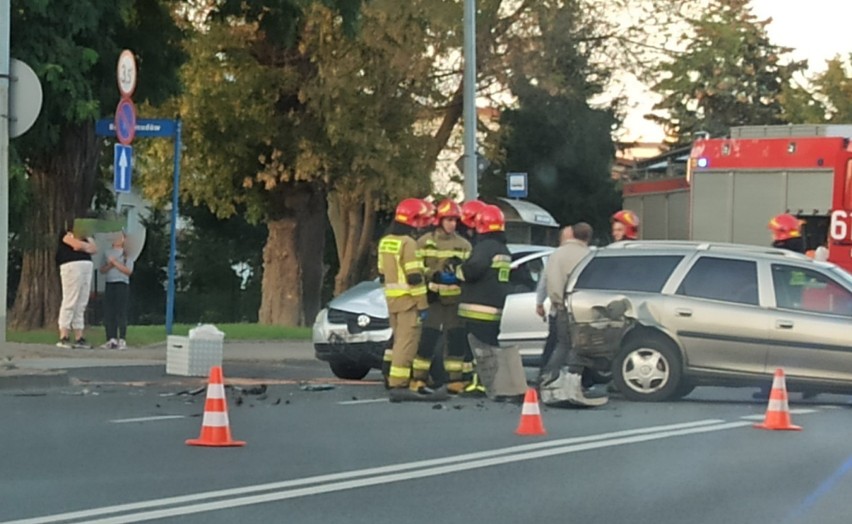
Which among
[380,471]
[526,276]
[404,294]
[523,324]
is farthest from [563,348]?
[380,471]

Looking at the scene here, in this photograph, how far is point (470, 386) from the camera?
1559cm

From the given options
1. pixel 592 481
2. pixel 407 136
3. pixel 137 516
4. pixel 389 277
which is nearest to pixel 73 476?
pixel 137 516

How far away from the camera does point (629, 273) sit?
52.1ft

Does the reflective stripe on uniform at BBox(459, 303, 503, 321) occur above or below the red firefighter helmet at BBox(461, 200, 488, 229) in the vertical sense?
below

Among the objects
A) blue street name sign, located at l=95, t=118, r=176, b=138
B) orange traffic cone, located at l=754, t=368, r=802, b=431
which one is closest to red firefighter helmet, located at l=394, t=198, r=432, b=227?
orange traffic cone, located at l=754, t=368, r=802, b=431

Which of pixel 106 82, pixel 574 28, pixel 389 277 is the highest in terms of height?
pixel 574 28

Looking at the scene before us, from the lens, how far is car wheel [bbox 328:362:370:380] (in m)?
17.8

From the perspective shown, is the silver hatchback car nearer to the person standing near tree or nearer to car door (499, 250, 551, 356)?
car door (499, 250, 551, 356)

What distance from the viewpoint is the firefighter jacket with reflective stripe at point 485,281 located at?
15164 mm

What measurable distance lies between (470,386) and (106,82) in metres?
9.04

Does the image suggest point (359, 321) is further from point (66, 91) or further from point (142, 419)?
point (66, 91)

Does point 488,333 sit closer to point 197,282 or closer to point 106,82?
point 106,82

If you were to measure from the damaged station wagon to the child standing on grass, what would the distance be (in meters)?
6.48

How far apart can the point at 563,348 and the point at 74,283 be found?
6.87 metres
